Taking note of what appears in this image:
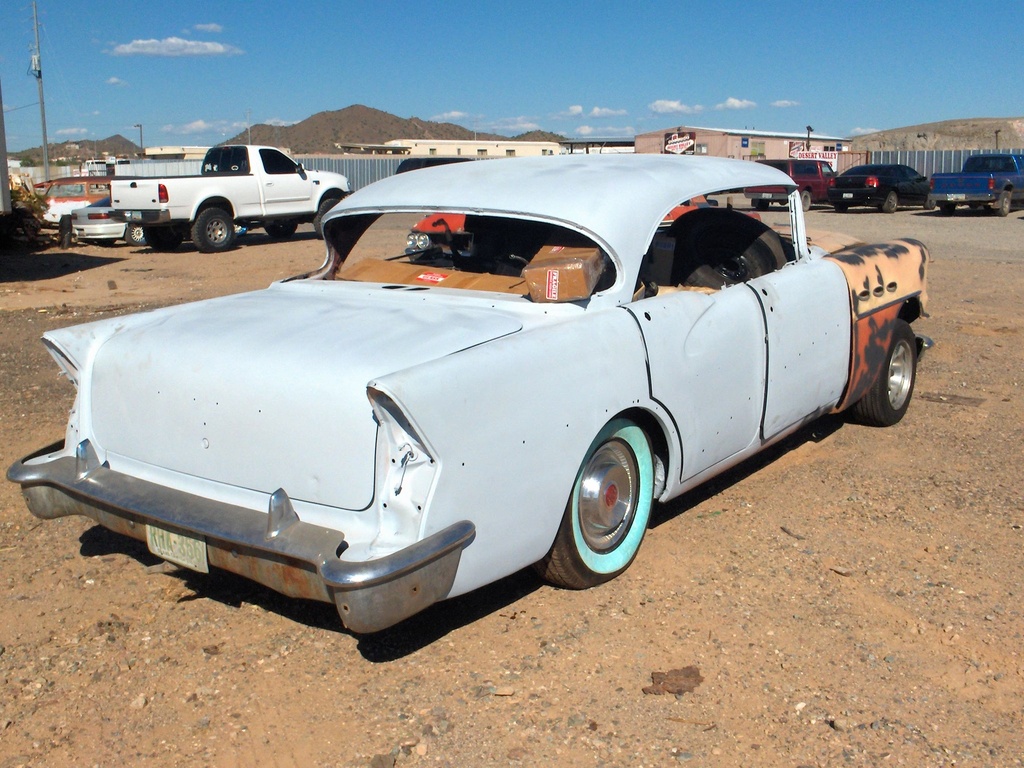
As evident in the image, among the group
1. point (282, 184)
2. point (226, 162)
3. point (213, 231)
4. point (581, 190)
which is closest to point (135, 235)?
point (213, 231)

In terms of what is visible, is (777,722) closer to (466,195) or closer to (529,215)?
(529,215)

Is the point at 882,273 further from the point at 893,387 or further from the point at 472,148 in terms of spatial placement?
the point at 472,148

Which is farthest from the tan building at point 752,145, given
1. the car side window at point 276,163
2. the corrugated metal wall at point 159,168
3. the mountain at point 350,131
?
the mountain at point 350,131

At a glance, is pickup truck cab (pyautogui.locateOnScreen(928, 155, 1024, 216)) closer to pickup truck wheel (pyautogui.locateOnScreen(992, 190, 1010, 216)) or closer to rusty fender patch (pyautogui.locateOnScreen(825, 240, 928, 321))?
pickup truck wheel (pyautogui.locateOnScreen(992, 190, 1010, 216))

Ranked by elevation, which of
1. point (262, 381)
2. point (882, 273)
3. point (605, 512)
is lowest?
point (605, 512)

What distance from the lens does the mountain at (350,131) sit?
127312mm

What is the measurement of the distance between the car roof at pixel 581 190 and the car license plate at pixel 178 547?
179cm

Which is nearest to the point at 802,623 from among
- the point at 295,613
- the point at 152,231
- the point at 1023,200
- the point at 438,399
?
the point at 438,399

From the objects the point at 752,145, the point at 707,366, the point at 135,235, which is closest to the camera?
the point at 707,366

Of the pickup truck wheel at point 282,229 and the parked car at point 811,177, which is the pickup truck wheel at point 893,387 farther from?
the parked car at point 811,177

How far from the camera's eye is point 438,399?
2906mm

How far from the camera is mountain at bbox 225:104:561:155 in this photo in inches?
5012

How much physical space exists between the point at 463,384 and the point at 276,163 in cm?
1669

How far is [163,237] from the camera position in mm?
17734
